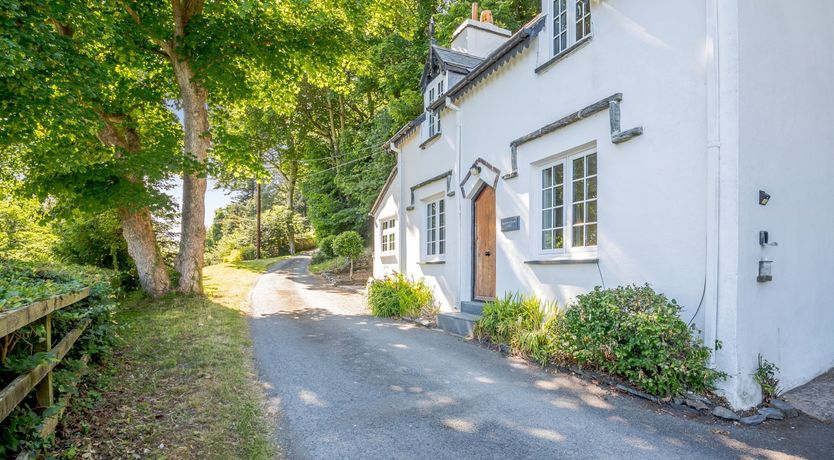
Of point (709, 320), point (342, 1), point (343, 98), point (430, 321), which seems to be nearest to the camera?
point (709, 320)

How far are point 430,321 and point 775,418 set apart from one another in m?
5.90

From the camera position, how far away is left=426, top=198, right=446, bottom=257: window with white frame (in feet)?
34.5

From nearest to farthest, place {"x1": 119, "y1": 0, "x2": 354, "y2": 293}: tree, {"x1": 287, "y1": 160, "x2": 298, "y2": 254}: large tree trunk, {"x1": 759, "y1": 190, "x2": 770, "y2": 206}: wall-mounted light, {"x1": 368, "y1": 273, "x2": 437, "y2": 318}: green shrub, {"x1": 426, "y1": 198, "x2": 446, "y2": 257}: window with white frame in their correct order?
{"x1": 759, "y1": 190, "x2": 770, "y2": 206}: wall-mounted light → {"x1": 368, "y1": 273, "x2": 437, "y2": 318}: green shrub → {"x1": 119, "y1": 0, "x2": 354, "y2": 293}: tree → {"x1": 426, "y1": 198, "x2": 446, "y2": 257}: window with white frame → {"x1": 287, "y1": 160, "x2": 298, "y2": 254}: large tree trunk

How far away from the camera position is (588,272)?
596 cm

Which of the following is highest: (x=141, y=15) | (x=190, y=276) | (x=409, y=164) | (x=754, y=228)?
(x=141, y=15)

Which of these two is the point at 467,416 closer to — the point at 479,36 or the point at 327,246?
the point at 479,36

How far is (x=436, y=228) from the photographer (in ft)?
35.5

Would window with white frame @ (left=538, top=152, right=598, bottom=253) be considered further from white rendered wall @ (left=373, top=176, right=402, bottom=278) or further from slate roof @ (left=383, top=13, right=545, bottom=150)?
white rendered wall @ (left=373, top=176, right=402, bottom=278)

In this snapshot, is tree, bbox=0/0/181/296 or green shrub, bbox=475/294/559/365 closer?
green shrub, bbox=475/294/559/365

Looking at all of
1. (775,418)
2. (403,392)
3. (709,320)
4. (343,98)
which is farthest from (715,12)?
(343,98)

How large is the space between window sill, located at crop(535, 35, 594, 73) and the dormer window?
3937mm

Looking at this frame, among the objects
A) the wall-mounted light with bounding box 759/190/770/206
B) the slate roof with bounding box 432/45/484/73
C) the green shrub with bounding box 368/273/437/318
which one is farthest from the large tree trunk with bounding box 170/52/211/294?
the wall-mounted light with bounding box 759/190/770/206

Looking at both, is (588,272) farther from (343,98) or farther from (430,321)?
(343,98)

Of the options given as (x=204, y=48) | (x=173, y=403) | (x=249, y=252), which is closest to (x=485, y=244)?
(x=173, y=403)
